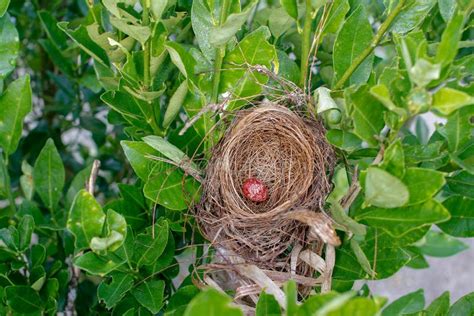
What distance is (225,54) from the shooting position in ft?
2.24

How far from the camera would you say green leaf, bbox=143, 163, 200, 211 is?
0.68 m

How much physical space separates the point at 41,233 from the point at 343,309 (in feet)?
1.93

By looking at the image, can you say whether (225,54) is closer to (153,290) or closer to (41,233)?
(153,290)

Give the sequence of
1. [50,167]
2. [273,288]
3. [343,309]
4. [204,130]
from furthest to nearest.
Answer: [50,167] → [204,130] → [273,288] → [343,309]

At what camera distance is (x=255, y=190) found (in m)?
0.75

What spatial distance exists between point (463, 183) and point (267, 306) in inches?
10.0

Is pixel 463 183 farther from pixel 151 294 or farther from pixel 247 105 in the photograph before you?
pixel 151 294

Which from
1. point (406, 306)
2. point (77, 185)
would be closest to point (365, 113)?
point (406, 306)

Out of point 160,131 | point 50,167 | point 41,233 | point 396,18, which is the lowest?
point 41,233

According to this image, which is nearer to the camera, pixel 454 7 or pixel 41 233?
pixel 454 7

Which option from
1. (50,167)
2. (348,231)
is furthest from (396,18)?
(50,167)

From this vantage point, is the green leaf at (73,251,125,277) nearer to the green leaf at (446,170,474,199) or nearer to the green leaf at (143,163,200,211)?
the green leaf at (143,163,200,211)

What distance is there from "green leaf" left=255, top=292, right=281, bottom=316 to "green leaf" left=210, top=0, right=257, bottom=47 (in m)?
0.22

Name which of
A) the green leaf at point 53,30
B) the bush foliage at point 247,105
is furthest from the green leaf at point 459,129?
the green leaf at point 53,30
